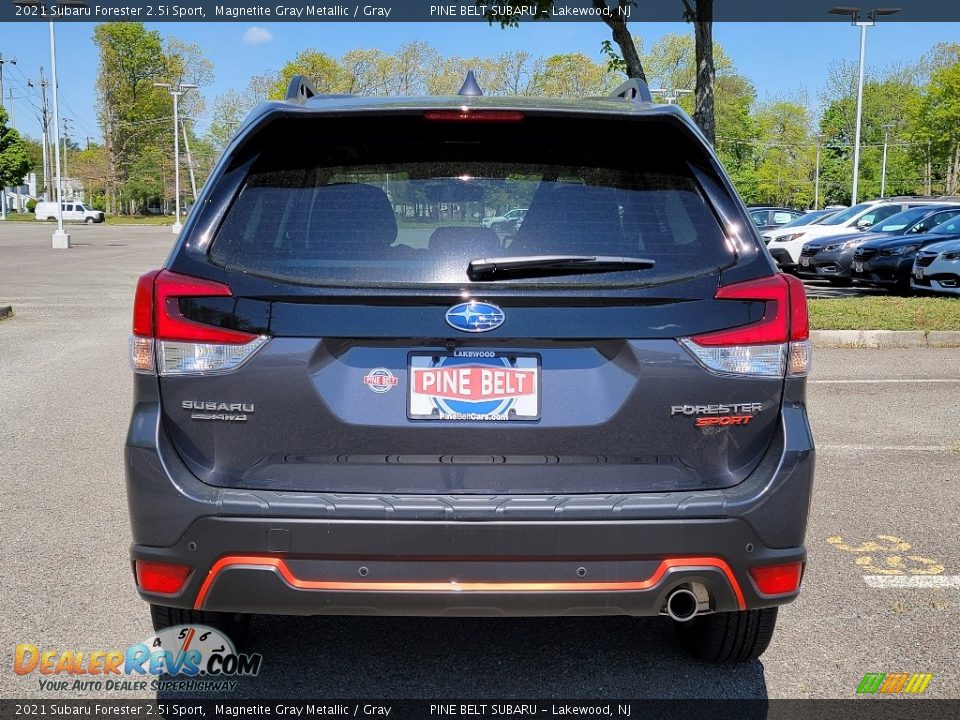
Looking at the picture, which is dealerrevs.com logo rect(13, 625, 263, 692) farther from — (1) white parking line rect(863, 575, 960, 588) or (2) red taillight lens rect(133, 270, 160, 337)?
(1) white parking line rect(863, 575, 960, 588)

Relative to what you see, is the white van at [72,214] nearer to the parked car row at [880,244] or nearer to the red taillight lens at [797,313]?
the parked car row at [880,244]

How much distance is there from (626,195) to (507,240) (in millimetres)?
389

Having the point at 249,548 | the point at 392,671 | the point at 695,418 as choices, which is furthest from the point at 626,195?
the point at 392,671

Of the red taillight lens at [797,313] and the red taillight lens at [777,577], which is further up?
the red taillight lens at [797,313]

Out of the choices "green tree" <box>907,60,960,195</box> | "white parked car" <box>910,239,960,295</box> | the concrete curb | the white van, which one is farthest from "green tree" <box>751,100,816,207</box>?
the concrete curb

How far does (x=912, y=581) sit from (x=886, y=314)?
9.43m

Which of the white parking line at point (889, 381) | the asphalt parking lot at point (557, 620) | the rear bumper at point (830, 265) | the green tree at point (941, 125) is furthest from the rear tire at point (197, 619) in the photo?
the green tree at point (941, 125)

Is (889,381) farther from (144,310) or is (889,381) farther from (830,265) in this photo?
(830,265)

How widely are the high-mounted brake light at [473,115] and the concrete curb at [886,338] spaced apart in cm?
956

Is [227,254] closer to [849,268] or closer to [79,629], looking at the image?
[79,629]

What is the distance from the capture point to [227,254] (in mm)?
2877

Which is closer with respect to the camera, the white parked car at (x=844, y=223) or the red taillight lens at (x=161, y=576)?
the red taillight lens at (x=161, y=576)

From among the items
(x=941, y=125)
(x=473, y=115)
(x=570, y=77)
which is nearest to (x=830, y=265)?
(x=473, y=115)

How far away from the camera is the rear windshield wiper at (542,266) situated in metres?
2.80
